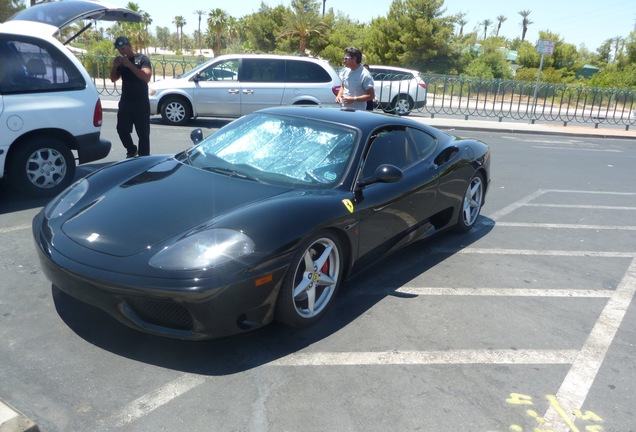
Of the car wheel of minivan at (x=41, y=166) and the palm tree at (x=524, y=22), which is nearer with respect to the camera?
the car wheel of minivan at (x=41, y=166)

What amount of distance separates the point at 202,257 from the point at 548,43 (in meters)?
20.6

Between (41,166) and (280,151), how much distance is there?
10.2 ft

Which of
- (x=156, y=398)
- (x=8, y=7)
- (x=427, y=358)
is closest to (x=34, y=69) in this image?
(x=156, y=398)

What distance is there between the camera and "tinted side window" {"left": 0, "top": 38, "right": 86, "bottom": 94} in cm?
568

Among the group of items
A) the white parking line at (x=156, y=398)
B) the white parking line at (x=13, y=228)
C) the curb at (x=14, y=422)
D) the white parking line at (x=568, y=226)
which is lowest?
the white parking line at (x=568, y=226)

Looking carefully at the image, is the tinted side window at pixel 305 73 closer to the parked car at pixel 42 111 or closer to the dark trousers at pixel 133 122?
the dark trousers at pixel 133 122

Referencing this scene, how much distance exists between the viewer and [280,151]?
4.36 metres

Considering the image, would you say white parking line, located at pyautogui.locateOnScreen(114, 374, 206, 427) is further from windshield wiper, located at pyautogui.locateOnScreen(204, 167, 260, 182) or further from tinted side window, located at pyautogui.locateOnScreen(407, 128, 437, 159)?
tinted side window, located at pyautogui.locateOnScreen(407, 128, 437, 159)

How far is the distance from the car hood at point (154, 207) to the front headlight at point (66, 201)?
0.51ft

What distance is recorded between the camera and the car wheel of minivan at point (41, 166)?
584 centimetres

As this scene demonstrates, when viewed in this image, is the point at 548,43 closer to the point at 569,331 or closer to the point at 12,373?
the point at 569,331

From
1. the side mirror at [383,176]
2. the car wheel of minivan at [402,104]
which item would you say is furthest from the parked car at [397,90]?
the side mirror at [383,176]

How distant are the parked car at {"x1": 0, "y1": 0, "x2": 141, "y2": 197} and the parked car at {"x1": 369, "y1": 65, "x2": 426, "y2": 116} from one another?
40.3 ft

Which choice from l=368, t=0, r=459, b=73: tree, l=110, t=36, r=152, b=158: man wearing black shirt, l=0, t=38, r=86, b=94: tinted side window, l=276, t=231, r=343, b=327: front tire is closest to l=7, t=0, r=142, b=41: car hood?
l=0, t=38, r=86, b=94: tinted side window
